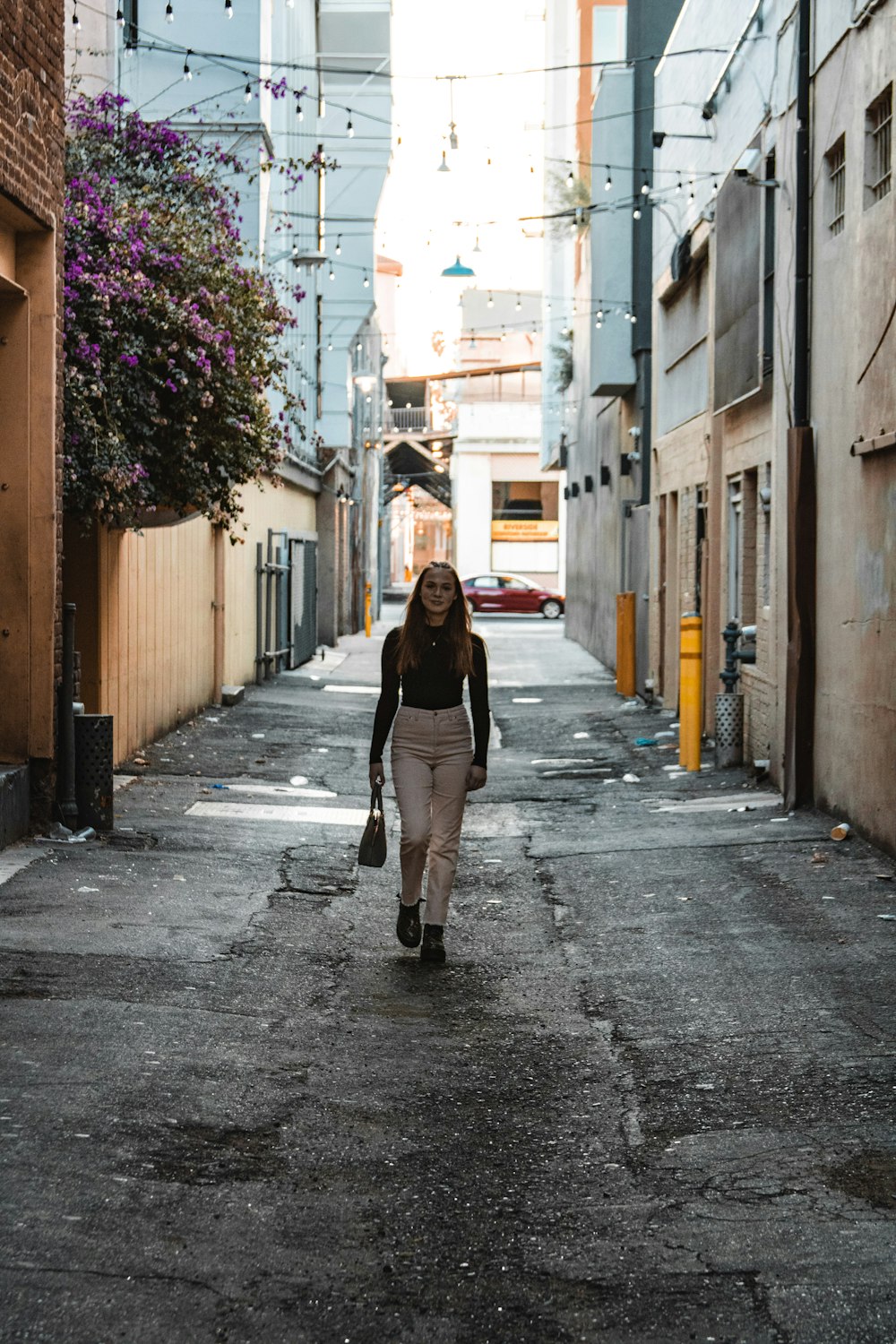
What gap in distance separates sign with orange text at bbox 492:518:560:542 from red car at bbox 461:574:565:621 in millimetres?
12137

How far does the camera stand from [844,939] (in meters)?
8.25

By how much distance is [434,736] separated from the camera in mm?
7941

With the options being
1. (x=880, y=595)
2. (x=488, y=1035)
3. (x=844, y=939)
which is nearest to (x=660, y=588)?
(x=880, y=595)

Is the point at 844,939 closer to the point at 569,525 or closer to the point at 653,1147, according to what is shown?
the point at 653,1147

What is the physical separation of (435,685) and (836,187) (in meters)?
6.30

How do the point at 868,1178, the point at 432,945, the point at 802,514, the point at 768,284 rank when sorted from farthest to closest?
the point at 768,284
the point at 802,514
the point at 432,945
the point at 868,1178

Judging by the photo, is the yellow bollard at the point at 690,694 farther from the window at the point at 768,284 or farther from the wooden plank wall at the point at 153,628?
the wooden plank wall at the point at 153,628

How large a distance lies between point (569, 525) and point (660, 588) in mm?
20211

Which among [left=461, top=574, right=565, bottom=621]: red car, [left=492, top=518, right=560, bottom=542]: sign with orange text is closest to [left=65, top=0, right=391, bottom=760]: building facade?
[left=461, top=574, right=565, bottom=621]: red car

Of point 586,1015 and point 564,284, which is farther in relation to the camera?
point 564,284

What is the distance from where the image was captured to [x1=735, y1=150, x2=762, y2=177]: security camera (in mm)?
14631

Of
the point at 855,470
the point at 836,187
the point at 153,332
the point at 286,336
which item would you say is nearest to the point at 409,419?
the point at 286,336

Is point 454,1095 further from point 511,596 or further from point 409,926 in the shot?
point 511,596

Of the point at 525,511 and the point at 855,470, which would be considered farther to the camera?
the point at 525,511
